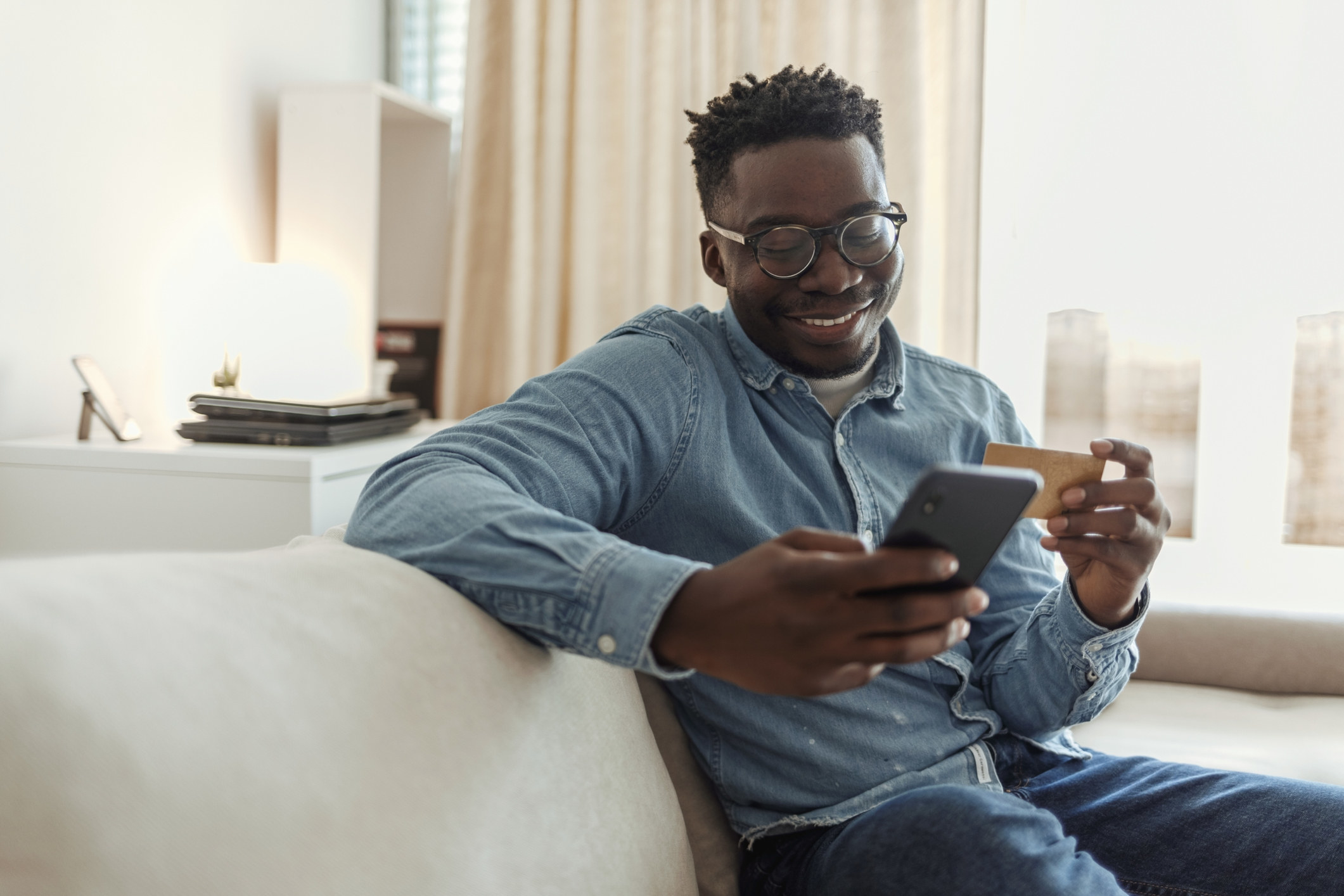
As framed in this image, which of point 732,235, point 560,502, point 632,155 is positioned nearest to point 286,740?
point 560,502

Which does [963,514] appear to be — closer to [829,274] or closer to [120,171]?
[829,274]

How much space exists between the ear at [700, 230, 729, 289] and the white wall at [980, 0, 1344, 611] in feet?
4.76

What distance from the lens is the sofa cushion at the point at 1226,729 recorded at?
1297 millimetres

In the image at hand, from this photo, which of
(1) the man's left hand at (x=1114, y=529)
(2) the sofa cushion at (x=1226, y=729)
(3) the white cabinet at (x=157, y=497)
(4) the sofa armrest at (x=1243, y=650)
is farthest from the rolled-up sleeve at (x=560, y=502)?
(4) the sofa armrest at (x=1243, y=650)

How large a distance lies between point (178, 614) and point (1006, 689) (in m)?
0.80

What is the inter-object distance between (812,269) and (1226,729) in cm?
93

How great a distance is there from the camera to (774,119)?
1.11 metres

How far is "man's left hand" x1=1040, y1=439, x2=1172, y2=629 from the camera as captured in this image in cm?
89

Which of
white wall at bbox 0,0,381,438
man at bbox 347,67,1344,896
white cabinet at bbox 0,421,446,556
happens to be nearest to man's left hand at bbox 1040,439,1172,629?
man at bbox 347,67,1344,896

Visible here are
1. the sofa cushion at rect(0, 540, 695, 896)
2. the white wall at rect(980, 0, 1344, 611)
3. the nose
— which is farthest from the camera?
the white wall at rect(980, 0, 1344, 611)

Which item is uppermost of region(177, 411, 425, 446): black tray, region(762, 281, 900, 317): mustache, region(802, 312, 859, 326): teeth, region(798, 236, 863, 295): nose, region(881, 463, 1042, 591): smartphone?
region(798, 236, 863, 295): nose

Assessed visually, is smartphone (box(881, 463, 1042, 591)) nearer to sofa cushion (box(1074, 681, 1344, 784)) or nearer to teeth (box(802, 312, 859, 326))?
teeth (box(802, 312, 859, 326))

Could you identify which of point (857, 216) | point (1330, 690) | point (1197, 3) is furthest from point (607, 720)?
point (1197, 3)

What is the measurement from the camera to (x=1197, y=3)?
7.49 feet
